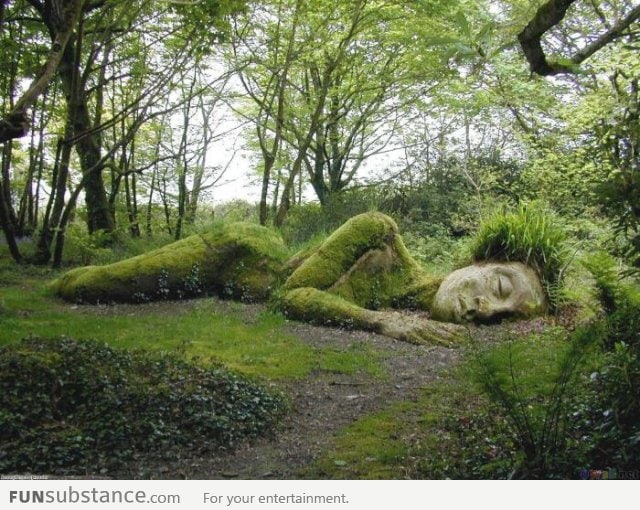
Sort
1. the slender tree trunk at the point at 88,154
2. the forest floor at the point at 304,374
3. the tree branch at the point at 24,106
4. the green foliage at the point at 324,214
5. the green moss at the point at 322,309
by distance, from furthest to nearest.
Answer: the green foliage at the point at 324,214, the slender tree trunk at the point at 88,154, the green moss at the point at 322,309, the tree branch at the point at 24,106, the forest floor at the point at 304,374

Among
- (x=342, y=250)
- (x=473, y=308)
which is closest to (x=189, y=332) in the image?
(x=342, y=250)

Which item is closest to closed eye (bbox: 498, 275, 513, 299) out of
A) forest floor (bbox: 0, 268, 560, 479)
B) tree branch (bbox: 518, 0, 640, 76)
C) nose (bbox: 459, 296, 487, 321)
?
nose (bbox: 459, 296, 487, 321)

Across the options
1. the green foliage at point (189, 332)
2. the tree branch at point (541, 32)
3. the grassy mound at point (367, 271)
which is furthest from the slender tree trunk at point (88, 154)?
the tree branch at point (541, 32)

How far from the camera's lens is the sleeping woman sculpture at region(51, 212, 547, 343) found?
6391mm

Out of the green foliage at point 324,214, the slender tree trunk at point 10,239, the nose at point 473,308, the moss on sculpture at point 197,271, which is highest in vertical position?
the green foliage at point 324,214

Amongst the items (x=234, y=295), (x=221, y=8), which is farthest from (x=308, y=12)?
(x=234, y=295)

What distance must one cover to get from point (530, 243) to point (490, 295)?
2.83ft

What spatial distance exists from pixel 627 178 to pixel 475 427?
159 cm

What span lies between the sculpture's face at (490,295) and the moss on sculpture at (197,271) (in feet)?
7.76

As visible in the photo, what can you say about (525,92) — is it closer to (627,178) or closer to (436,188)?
(436,188)

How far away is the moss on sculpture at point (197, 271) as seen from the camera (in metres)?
6.55

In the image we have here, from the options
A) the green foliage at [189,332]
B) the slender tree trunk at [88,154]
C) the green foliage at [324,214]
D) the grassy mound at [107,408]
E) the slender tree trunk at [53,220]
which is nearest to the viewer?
the grassy mound at [107,408]

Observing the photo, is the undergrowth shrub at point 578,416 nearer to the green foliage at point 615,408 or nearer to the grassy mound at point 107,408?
the green foliage at point 615,408

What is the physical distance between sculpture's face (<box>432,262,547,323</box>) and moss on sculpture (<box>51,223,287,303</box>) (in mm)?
2364
